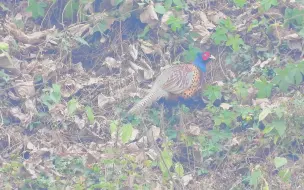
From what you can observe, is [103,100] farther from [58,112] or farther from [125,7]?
[125,7]

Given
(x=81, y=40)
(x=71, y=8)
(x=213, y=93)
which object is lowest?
(x=213, y=93)

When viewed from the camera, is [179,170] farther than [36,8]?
No

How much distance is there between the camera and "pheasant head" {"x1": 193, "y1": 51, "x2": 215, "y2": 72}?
7703mm

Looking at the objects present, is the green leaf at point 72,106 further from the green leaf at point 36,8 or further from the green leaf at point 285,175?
the green leaf at point 285,175


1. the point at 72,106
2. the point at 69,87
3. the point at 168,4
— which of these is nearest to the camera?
the point at 72,106

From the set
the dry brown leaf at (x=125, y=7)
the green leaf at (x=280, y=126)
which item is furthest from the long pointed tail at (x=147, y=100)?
the green leaf at (x=280, y=126)

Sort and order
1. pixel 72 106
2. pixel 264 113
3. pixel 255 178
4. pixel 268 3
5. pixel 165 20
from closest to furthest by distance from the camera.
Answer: pixel 255 178 < pixel 264 113 < pixel 72 106 < pixel 268 3 < pixel 165 20

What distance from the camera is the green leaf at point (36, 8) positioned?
24.5ft

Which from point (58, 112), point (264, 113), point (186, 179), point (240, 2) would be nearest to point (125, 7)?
point (240, 2)

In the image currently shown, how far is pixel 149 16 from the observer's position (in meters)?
7.62

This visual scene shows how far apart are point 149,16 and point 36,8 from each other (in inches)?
45.8

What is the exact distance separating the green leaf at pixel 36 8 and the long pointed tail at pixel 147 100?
1.41 meters

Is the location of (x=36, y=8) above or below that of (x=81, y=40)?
above

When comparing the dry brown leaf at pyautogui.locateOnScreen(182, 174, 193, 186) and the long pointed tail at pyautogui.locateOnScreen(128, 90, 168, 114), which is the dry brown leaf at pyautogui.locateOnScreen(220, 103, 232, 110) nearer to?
the long pointed tail at pyautogui.locateOnScreen(128, 90, 168, 114)
